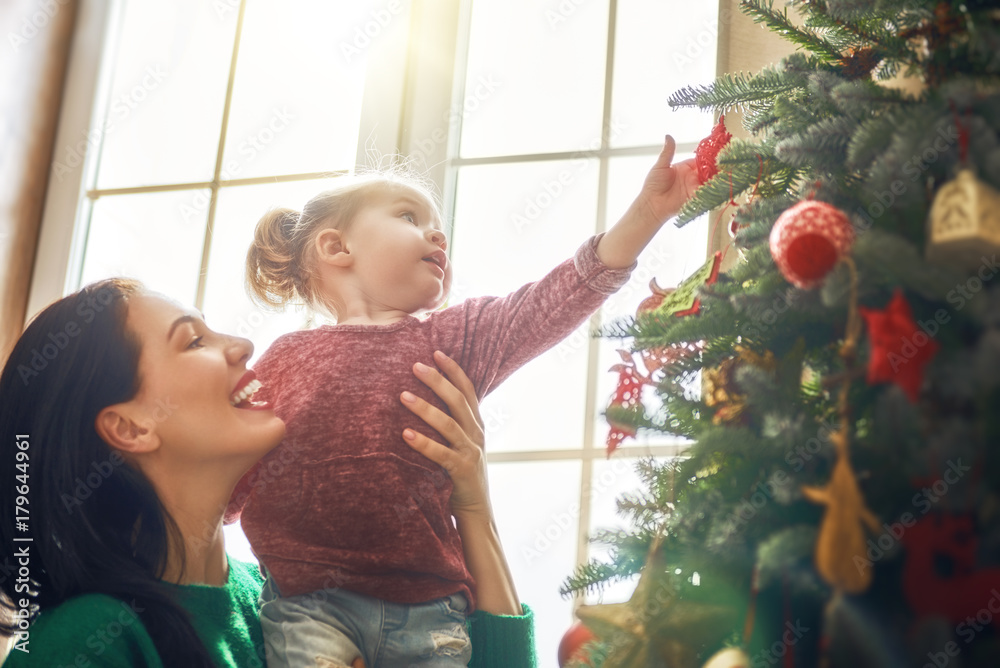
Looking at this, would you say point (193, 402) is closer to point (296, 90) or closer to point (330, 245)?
point (330, 245)

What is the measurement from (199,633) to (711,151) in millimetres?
929

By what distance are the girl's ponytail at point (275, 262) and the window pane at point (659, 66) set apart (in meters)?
0.67

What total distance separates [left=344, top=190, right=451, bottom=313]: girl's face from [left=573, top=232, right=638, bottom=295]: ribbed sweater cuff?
262mm

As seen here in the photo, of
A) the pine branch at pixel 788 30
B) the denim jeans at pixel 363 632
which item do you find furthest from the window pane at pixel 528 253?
the pine branch at pixel 788 30

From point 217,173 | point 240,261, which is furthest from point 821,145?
point 217,173

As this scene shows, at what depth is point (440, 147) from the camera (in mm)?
1988

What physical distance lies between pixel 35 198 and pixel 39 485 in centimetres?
111

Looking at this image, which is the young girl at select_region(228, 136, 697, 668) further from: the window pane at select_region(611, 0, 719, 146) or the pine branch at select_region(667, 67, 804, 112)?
the window pane at select_region(611, 0, 719, 146)

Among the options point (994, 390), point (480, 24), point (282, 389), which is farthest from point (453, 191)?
point (994, 390)

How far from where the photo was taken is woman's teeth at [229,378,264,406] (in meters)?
1.43

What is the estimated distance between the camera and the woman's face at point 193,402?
1.36 metres

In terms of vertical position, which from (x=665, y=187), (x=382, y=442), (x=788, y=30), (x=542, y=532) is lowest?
(x=542, y=532)

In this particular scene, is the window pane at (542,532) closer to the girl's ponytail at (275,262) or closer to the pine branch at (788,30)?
the girl's ponytail at (275,262)

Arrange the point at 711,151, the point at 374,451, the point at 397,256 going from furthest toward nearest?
1. the point at 397,256
2. the point at 374,451
3. the point at 711,151
